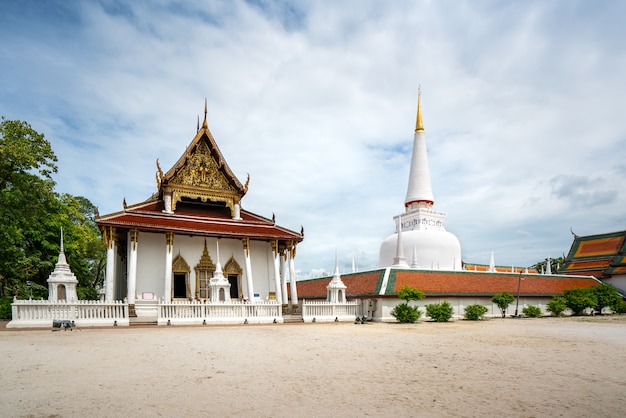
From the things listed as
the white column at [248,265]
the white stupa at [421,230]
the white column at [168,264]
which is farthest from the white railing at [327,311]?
the white stupa at [421,230]

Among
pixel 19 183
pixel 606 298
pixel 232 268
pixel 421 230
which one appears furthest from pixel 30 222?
pixel 606 298

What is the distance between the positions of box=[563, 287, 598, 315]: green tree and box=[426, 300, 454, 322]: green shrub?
10.8 meters

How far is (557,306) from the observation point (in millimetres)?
26234

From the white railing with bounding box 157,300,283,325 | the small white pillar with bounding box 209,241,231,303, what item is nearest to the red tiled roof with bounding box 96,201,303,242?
the small white pillar with bounding box 209,241,231,303

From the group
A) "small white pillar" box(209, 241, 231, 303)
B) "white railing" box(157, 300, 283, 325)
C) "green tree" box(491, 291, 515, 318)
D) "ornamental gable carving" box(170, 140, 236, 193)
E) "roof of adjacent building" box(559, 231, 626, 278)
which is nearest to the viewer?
"white railing" box(157, 300, 283, 325)

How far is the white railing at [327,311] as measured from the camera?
20047 mm

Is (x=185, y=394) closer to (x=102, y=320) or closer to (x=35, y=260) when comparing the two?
Answer: (x=102, y=320)

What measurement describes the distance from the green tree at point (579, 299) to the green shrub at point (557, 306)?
409 millimetres

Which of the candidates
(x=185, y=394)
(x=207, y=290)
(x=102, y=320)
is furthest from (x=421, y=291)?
(x=185, y=394)

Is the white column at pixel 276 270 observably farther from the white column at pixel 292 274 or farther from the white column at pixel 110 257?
the white column at pixel 110 257

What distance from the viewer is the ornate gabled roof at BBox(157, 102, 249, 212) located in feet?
73.6

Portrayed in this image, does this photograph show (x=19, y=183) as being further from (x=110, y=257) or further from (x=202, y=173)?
(x=202, y=173)

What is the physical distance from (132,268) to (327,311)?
365 inches

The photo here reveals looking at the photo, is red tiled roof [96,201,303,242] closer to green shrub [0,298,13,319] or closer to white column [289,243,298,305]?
white column [289,243,298,305]
